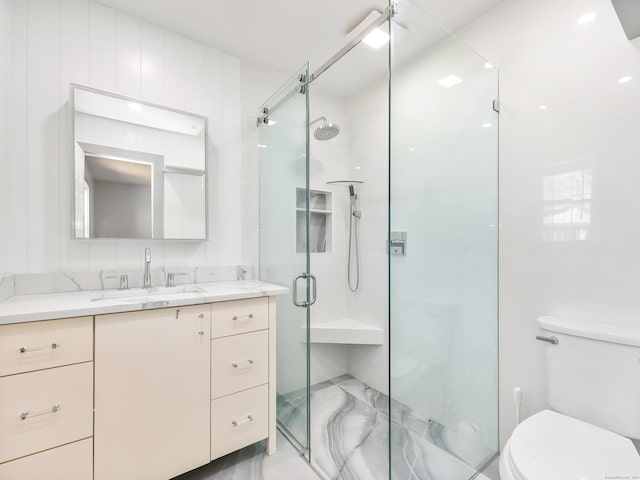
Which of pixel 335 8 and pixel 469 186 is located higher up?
pixel 335 8

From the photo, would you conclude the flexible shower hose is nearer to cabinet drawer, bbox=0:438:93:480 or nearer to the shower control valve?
the shower control valve


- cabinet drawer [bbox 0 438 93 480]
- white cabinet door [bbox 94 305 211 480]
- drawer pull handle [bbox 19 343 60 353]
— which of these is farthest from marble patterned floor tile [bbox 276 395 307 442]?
drawer pull handle [bbox 19 343 60 353]

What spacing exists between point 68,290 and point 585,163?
8.88ft

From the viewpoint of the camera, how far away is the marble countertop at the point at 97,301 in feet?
3.63

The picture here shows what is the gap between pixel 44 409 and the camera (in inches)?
44.4

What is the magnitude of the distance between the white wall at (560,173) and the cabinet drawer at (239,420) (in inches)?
54.3

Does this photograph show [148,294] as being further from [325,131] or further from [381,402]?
[381,402]

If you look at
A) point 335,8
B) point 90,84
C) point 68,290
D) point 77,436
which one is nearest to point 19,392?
point 77,436

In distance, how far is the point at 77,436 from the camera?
1.19 meters

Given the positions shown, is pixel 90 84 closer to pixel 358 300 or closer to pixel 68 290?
pixel 68 290

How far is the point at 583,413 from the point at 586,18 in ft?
5.88

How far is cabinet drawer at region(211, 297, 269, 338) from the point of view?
5.00ft

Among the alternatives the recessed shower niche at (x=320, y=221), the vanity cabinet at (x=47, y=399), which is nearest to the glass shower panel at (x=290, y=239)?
the recessed shower niche at (x=320, y=221)

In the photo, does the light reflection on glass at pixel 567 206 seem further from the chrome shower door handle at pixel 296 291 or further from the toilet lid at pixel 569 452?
the chrome shower door handle at pixel 296 291
